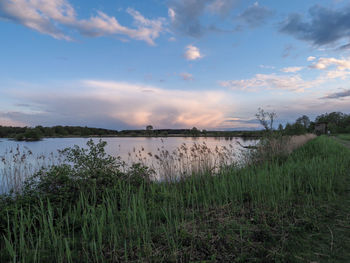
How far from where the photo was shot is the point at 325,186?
560 centimetres

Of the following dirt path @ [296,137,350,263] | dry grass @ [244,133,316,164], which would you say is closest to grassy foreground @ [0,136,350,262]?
dirt path @ [296,137,350,263]

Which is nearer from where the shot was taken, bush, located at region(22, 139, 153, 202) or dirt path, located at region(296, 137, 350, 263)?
dirt path, located at region(296, 137, 350, 263)

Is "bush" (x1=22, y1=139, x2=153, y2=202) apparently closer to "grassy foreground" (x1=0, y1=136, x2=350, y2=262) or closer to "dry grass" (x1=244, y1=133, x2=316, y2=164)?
"grassy foreground" (x1=0, y1=136, x2=350, y2=262)

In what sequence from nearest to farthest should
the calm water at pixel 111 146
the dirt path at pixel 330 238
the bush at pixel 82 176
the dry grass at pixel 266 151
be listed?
Answer: the dirt path at pixel 330 238, the bush at pixel 82 176, the calm water at pixel 111 146, the dry grass at pixel 266 151

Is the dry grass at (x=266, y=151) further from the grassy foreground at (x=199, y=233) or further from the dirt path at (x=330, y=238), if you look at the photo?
the dirt path at (x=330, y=238)

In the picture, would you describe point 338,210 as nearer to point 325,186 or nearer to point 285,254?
point 325,186

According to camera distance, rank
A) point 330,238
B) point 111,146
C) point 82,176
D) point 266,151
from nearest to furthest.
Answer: point 330,238 < point 82,176 < point 266,151 < point 111,146

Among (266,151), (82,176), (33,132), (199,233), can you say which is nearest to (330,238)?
(199,233)

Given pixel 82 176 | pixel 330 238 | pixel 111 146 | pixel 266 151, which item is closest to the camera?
pixel 330 238

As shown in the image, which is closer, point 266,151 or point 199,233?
point 199,233

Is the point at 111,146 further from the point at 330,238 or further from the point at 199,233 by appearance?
the point at 330,238

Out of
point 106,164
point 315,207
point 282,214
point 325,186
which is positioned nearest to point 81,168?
point 106,164

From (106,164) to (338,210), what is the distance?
604cm

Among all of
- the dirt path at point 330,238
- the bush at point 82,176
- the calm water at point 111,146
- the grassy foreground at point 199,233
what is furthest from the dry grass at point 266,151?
the bush at point 82,176
